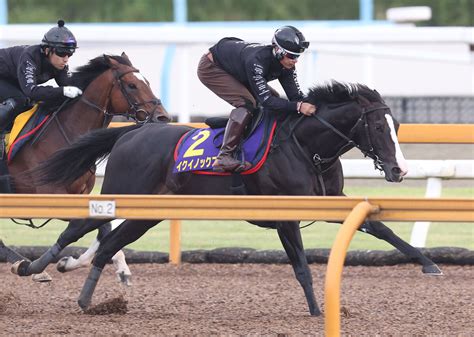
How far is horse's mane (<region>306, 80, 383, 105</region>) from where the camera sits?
675cm

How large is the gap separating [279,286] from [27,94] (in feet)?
7.06

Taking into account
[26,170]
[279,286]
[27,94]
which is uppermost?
[27,94]

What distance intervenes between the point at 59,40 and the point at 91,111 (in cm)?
55

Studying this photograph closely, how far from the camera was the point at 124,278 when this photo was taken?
759cm

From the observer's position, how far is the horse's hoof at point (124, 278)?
7578 mm

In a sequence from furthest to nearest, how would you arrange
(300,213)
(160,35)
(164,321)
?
1. (160,35)
2. (164,321)
3. (300,213)

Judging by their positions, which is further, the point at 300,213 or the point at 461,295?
the point at 461,295

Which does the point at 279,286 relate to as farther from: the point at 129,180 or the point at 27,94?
the point at 27,94

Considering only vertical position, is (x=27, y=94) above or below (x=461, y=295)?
above

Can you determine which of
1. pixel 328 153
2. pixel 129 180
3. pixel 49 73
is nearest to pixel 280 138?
pixel 328 153

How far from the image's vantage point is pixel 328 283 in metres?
4.28

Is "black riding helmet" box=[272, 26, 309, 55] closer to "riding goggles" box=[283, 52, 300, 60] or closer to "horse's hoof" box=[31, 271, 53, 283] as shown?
"riding goggles" box=[283, 52, 300, 60]

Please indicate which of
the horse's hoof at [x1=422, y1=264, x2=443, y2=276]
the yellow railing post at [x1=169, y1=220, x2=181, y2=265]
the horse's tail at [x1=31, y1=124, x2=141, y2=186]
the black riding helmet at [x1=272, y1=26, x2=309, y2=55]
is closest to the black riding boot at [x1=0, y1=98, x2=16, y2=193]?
the horse's tail at [x1=31, y1=124, x2=141, y2=186]

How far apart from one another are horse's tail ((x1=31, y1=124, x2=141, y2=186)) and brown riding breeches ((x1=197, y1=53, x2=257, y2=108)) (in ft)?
2.27
